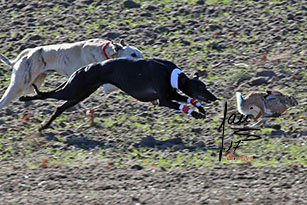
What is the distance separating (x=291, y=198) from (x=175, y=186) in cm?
133

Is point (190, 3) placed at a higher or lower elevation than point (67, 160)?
higher

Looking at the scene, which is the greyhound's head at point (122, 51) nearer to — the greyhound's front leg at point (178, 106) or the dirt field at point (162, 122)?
the dirt field at point (162, 122)

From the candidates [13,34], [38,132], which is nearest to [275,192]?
[38,132]

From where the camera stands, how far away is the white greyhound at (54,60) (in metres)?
11.4

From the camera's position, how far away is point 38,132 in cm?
1088

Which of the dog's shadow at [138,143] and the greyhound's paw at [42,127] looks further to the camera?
the greyhound's paw at [42,127]

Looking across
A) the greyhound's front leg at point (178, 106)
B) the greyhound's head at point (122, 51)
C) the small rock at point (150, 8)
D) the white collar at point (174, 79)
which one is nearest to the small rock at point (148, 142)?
the greyhound's front leg at point (178, 106)

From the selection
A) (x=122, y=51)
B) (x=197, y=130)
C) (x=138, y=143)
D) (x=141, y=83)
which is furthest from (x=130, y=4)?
(x=141, y=83)

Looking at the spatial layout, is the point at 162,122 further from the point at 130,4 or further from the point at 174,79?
the point at 130,4

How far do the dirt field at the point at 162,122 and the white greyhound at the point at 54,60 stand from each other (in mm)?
434

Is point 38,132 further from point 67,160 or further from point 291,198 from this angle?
point 291,198

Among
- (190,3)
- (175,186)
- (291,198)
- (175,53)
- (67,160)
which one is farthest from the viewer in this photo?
(190,3)

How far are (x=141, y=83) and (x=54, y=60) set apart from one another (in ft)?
7.46

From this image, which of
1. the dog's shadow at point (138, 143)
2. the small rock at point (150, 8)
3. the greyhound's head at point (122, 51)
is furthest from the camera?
the small rock at point (150, 8)
